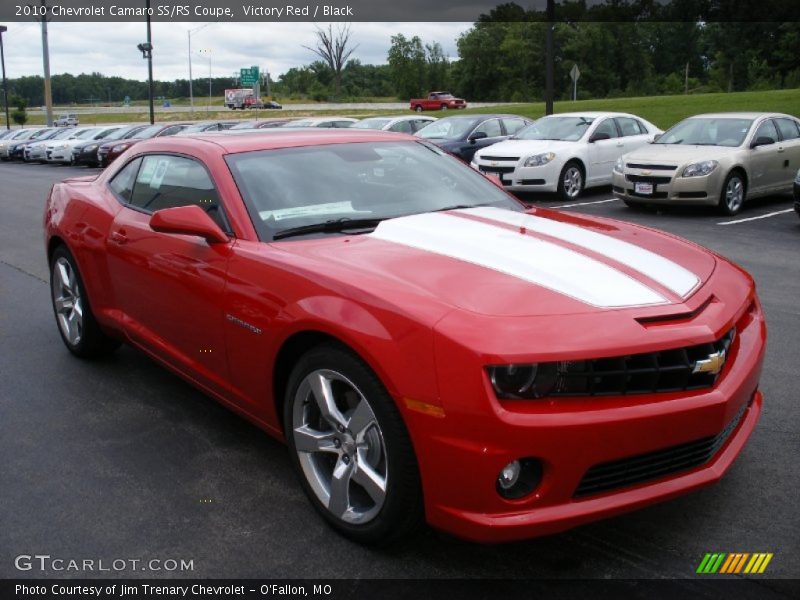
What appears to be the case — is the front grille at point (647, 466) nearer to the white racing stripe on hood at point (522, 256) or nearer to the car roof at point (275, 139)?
the white racing stripe on hood at point (522, 256)

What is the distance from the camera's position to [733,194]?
11.9 metres

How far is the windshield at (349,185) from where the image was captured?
3674 millimetres

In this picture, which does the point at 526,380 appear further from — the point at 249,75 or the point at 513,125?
the point at 249,75

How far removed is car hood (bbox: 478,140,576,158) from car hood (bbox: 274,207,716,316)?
10728 mm

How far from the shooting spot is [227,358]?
3521 mm

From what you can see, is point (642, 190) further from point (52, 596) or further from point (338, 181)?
point (52, 596)

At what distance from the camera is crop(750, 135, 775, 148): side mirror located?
1214cm

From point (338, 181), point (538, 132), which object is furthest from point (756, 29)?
point (338, 181)

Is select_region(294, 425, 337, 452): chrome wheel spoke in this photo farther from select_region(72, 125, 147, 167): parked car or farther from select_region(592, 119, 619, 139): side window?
select_region(72, 125, 147, 167): parked car

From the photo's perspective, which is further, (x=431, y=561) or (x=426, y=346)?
(x=431, y=561)

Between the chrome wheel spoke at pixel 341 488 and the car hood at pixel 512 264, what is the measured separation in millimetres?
662

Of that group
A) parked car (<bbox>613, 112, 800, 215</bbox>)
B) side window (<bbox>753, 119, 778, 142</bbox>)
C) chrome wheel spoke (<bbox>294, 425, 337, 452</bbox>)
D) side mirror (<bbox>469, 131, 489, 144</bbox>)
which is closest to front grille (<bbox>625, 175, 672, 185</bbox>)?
parked car (<bbox>613, 112, 800, 215</bbox>)

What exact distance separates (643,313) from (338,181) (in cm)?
176
